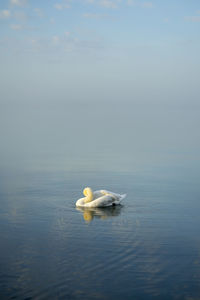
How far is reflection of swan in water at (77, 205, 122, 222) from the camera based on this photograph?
60.3 feet

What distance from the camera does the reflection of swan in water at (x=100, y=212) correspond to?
18.4 metres

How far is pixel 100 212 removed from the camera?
758 inches

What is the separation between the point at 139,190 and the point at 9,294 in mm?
12851

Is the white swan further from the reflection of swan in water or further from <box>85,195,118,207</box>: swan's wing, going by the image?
the reflection of swan in water

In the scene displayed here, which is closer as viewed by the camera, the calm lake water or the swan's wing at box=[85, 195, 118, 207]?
the calm lake water

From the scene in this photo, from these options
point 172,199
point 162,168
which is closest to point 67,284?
point 172,199

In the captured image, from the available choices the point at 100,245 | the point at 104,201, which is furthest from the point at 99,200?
the point at 100,245

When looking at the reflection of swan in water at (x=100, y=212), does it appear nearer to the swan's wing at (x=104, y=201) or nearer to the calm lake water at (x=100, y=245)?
the calm lake water at (x=100, y=245)

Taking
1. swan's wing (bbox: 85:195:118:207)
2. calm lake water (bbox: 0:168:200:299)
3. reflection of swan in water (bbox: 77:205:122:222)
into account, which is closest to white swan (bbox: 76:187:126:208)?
swan's wing (bbox: 85:195:118:207)

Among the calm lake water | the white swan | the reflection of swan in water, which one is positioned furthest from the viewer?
the white swan

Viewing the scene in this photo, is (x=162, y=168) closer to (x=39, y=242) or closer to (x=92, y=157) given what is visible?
(x=92, y=157)

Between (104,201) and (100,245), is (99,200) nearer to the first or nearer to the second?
(104,201)

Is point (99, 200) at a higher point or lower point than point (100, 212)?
higher

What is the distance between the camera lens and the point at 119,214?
18656 millimetres
